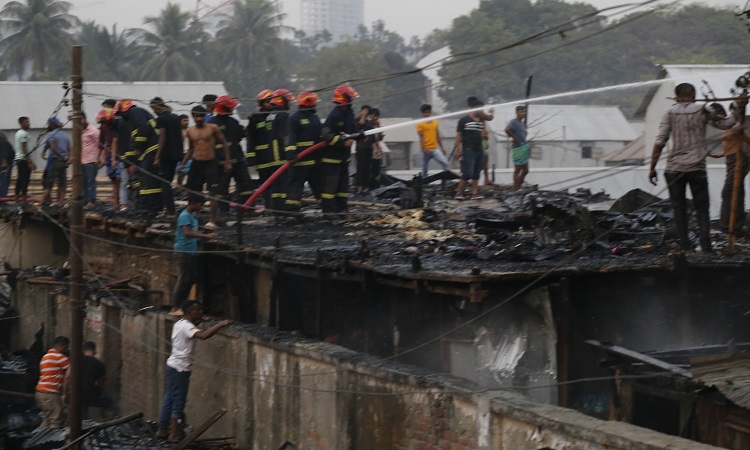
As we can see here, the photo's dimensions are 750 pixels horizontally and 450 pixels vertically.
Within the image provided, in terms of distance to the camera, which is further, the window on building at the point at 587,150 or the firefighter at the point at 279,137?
the window on building at the point at 587,150

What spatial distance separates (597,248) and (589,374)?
4.27 feet

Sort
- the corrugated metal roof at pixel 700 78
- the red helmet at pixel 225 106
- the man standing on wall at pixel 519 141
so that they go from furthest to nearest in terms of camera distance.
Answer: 1. the corrugated metal roof at pixel 700 78
2. the man standing on wall at pixel 519 141
3. the red helmet at pixel 225 106

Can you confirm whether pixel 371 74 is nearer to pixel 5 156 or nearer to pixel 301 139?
pixel 5 156

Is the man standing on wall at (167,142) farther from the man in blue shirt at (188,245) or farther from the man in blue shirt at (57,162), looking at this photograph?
the man in blue shirt at (57,162)

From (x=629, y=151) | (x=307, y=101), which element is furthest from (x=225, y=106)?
(x=629, y=151)

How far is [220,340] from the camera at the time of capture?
14172mm

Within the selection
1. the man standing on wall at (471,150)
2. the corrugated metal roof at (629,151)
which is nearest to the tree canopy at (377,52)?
the corrugated metal roof at (629,151)

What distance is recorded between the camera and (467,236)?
12805 mm

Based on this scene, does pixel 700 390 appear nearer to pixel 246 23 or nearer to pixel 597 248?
pixel 597 248

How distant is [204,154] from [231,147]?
0.79 m

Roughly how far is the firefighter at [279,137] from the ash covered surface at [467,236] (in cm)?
30

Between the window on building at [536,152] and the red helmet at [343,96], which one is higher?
the red helmet at [343,96]

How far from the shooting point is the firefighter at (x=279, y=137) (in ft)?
50.1

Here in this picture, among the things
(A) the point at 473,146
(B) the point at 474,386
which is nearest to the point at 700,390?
(B) the point at 474,386
